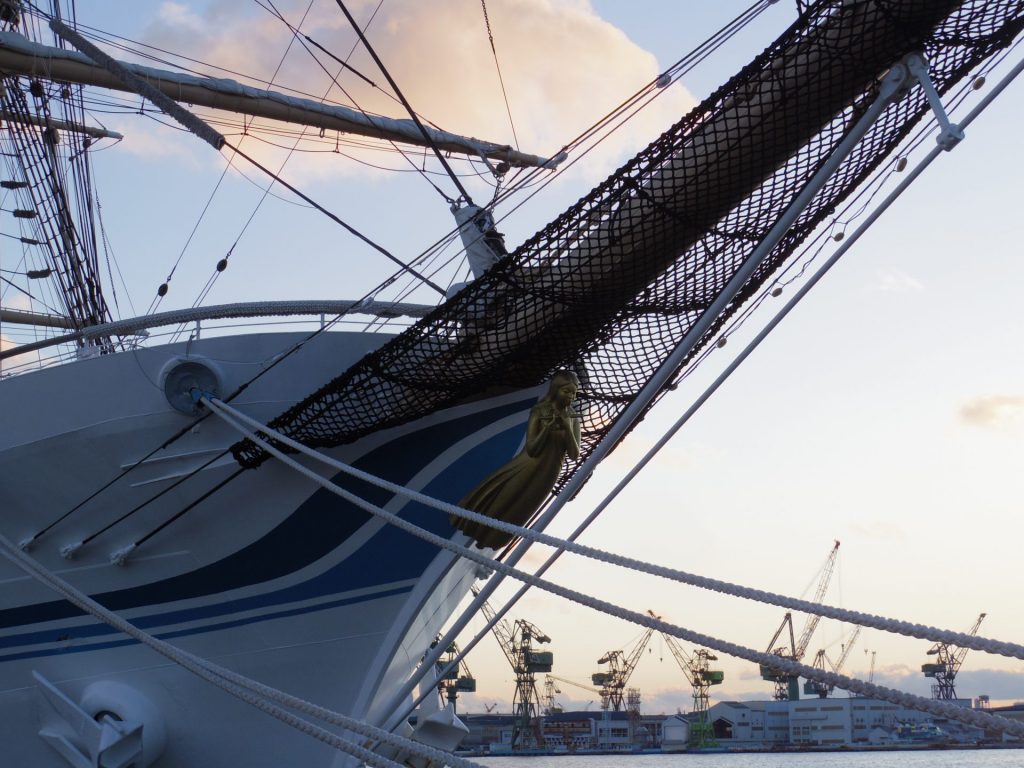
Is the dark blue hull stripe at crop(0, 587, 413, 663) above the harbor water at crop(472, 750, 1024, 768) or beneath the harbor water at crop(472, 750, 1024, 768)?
beneath

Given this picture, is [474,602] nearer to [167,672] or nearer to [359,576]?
[359,576]

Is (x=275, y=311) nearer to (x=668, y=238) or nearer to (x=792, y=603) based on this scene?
(x=668, y=238)

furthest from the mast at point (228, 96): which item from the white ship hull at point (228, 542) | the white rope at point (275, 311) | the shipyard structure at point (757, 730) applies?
the shipyard structure at point (757, 730)

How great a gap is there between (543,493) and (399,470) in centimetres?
97

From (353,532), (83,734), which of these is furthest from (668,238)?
(83,734)

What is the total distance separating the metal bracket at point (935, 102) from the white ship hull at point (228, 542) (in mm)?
3137

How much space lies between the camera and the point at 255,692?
7215 millimetres

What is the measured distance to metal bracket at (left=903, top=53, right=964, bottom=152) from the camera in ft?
17.6

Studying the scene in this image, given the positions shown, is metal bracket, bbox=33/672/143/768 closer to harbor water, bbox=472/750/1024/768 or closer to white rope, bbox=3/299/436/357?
white rope, bbox=3/299/436/357

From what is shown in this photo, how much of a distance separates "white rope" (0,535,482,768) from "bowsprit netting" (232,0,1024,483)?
129cm

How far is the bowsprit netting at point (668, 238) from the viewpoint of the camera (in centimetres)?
580

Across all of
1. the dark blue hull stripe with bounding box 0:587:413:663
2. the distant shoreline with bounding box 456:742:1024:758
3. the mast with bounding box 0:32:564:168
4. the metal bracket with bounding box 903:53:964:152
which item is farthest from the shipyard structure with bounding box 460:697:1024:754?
the metal bracket with bounding box 903:53:964:152

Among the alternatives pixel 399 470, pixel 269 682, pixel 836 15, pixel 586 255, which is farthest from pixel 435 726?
pixel 836 15

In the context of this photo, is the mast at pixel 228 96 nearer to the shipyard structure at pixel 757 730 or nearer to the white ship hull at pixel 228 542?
the white ship hull at pixel 228 542
